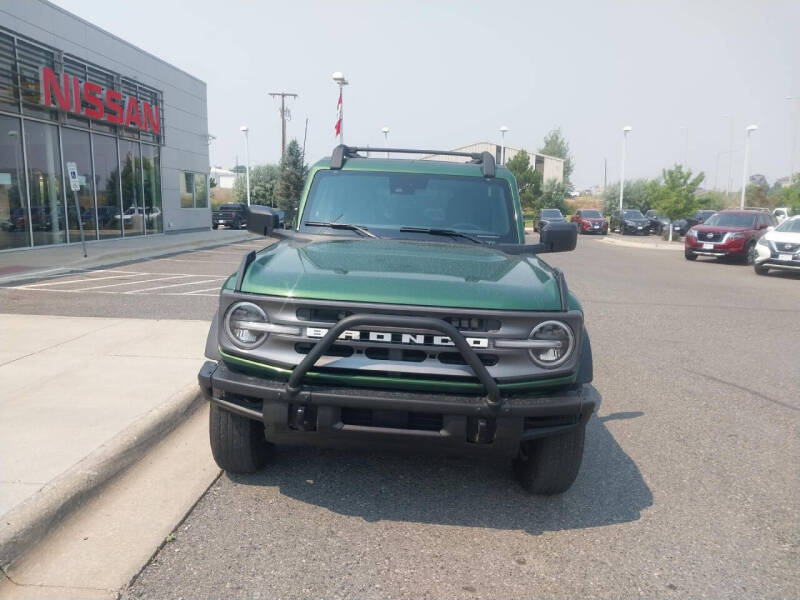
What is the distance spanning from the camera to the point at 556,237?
14.7 feet

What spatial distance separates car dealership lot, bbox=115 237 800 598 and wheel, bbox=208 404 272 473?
142 mm

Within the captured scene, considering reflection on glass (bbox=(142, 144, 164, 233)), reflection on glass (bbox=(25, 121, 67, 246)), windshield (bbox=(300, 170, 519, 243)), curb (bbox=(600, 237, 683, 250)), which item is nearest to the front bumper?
windshield (bbox=(300, 170, 519, 243))

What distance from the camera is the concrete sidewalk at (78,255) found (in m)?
13.3

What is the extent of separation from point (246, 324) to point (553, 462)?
69.0 inches

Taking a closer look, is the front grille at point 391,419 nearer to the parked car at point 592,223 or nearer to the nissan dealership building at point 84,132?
the nissan dealership building at point 84,132

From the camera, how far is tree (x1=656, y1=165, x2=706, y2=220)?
30.2 meters

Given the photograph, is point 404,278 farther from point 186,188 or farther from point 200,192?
point 200,192

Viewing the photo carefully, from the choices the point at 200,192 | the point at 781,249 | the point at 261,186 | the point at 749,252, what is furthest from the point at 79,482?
the point at 261,186

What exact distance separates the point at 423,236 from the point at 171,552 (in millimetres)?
2496

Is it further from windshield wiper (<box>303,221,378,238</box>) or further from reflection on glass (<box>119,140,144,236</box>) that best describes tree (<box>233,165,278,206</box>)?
windshield wiper (<box>303,221,378,238</box>)

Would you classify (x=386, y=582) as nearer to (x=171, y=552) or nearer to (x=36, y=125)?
(x=171, y=552)

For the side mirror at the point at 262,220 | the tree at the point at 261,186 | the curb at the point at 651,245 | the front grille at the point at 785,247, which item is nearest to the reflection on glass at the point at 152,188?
the curb at the point at 651,245

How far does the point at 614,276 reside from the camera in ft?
53.8

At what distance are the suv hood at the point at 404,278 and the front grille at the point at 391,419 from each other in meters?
0.52
